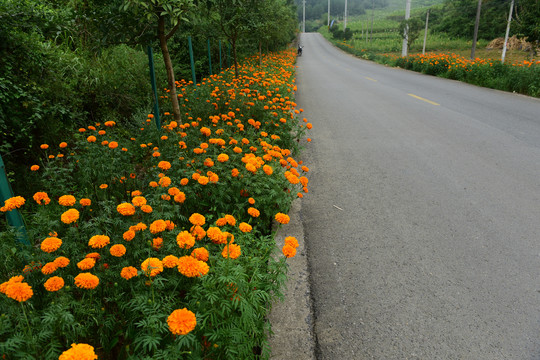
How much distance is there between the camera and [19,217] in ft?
7.70

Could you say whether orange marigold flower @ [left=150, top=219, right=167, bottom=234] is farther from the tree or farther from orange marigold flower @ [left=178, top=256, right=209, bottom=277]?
the tree

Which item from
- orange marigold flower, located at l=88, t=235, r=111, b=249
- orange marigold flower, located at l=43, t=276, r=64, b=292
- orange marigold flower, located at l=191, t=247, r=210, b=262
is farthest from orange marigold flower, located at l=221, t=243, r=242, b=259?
orange marigold flower, located at l=43, t=276, r=64, b=292

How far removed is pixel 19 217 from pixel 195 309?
1586mm

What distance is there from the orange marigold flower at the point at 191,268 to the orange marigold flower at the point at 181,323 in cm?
24

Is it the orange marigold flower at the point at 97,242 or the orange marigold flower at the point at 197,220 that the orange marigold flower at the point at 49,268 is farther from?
the orange marigold flower at the point at 197,220

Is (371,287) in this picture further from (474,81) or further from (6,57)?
(474,81)

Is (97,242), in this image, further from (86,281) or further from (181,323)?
(181,323)

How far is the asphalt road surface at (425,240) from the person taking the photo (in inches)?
89.5

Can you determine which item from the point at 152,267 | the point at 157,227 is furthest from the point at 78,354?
the point at 157,227

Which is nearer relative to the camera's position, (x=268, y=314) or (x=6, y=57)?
(x=268, y=314)

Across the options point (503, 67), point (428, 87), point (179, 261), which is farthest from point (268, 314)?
point (503, 67)

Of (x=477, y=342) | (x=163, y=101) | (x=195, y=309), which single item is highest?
(x=163, y=101)

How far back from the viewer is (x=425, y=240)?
338cm

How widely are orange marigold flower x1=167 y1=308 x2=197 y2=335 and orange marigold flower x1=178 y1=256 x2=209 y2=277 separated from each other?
0.24 m
